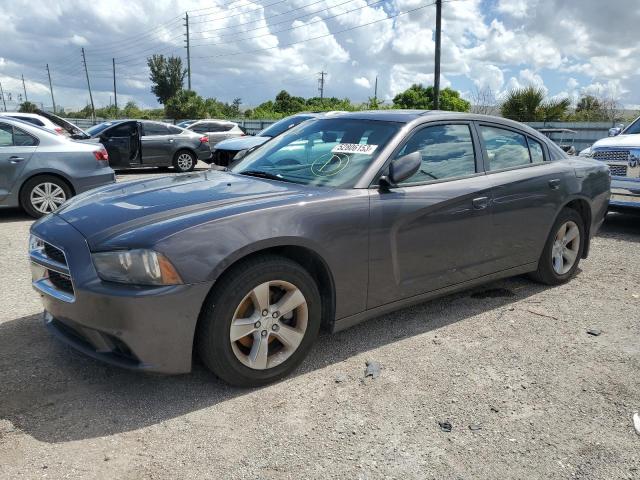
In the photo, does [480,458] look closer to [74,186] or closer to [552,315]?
[552,315]

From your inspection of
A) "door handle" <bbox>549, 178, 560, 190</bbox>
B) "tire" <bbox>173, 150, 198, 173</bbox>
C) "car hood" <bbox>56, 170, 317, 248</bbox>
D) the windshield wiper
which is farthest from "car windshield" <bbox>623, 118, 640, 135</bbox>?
"tire" <bbox>173, 150, 198, 173</bbox>

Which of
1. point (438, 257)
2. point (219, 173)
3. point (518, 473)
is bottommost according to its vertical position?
point (518, 473)

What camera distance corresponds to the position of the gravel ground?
7.93 ft

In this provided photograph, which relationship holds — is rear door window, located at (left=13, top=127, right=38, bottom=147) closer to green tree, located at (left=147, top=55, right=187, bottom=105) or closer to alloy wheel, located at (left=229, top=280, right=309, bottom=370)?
alloy wheel, located at (left=229, top=280, right=309, bottom=370)

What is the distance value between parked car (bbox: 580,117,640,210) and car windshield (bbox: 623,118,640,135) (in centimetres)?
80

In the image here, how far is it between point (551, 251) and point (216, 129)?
1744 cm

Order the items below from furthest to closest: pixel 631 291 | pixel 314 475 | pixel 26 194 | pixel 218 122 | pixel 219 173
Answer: pixel 218 122, pixel 26 194, pixel 631 291, pixel 219 173, pixel 314 475

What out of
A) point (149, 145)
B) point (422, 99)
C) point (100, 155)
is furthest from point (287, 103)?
point (100, 155)

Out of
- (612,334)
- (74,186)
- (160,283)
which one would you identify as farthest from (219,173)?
(74,186)

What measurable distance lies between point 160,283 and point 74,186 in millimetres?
5823

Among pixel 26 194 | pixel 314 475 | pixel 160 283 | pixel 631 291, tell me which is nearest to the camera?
pixel 314 475

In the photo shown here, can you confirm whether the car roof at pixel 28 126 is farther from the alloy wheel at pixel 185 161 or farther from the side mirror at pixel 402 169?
the alloy wheel at pixel 185 161

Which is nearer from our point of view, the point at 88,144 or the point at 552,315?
the point at 552,315

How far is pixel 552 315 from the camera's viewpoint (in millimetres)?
4234
